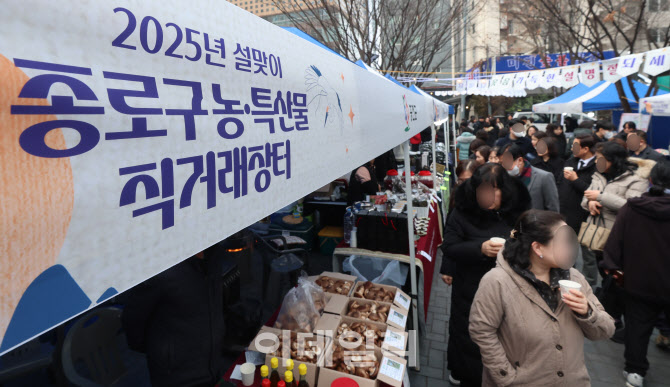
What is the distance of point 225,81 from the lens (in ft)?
2.65

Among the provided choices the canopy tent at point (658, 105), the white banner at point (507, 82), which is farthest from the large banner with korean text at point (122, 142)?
the white banner at point (507, 82)

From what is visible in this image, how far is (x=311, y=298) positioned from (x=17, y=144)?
2.51 meters

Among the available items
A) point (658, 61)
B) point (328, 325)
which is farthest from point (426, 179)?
point (328, 325)

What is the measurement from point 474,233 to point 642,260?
1592 mm

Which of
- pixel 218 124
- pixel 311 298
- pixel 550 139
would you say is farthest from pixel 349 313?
pixel 550 139

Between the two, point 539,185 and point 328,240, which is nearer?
point 539,185

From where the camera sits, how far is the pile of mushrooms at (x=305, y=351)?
232 centimetres

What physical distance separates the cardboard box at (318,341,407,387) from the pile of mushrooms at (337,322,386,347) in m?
0.18

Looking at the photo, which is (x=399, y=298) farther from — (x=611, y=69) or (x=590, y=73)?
(x=590, y=73)

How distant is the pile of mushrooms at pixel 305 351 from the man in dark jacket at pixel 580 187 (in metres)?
4.17

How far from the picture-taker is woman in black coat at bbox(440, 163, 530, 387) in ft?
8.96

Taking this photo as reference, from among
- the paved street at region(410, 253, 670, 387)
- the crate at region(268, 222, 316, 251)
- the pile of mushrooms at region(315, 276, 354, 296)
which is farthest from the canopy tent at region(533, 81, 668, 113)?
the pile of mushrooms at region(315, 276, 354, 296)

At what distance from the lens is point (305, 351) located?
2.36 m

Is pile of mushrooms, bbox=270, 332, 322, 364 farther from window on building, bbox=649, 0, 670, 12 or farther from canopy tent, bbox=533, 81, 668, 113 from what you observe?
window on building, bbox=649, 0, 670, 12
